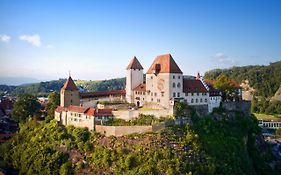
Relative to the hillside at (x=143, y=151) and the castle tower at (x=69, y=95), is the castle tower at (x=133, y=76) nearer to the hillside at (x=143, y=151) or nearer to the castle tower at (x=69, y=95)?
the castle tower at (x=69, y=95)

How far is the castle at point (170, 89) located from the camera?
5341 cm

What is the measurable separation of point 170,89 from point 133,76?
10258mm

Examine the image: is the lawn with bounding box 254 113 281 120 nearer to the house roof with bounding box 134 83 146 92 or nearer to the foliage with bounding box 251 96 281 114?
the foliage with bounding box 251 96 281 114

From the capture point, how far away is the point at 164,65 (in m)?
54.9

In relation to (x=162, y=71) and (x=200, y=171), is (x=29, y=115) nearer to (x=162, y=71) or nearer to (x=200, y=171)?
(x=162, y=71)

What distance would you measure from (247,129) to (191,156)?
17798 mm

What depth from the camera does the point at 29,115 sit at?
222 feet

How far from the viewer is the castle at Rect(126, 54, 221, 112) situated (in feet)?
175

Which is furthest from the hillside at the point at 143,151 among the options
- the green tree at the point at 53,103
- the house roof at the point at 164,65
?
the house roof at the point at 164,65

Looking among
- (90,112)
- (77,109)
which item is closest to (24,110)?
(77,109)

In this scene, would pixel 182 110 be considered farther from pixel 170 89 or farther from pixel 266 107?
pixel 266 107

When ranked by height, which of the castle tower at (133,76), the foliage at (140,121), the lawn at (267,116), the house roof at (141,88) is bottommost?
the lawn at (267,116)

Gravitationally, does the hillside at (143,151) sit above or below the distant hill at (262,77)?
below

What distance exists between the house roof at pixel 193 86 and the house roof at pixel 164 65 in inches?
96.9
